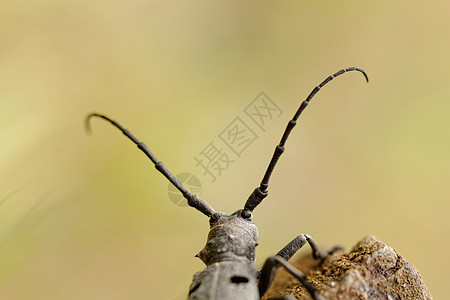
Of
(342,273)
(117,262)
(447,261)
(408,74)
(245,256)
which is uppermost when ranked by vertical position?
(117,262)

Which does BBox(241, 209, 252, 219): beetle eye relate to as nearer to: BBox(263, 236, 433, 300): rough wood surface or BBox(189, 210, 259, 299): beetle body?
BBox(189, 210, 259, 299): beetle body

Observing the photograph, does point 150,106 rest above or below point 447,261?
above

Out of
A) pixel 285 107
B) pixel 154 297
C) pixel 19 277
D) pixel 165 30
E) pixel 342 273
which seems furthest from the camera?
pixel 165 30

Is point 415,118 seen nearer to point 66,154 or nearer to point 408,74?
point 408,74

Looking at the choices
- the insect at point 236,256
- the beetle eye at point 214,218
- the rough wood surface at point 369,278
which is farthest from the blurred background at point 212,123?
the rough wood surface at point 369,278

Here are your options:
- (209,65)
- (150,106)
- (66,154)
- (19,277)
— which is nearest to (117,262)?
(19,277)

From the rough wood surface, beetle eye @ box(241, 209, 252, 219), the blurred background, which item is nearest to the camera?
the rough wood surface

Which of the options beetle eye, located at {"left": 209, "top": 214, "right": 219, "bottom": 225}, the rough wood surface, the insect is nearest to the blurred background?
beetle eye, located at {"left": 209, "top": 214, "right": 219, "bottom": 225}
